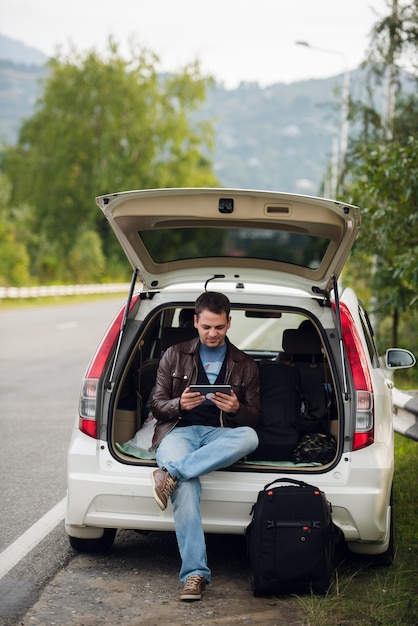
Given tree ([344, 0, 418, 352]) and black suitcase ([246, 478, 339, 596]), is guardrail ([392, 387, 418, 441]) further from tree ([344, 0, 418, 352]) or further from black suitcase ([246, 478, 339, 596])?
black suitcase ([246, 478, 339, 596])

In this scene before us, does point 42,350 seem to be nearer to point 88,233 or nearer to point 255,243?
point 88,233

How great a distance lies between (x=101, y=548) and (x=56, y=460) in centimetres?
287

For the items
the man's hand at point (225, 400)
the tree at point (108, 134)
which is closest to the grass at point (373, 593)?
the man's hand at point (225, 400)

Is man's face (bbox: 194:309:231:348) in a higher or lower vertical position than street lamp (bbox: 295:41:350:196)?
lower

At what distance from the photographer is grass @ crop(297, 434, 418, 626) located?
4871 millimetres

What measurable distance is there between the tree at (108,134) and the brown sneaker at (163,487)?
60509 millimetres

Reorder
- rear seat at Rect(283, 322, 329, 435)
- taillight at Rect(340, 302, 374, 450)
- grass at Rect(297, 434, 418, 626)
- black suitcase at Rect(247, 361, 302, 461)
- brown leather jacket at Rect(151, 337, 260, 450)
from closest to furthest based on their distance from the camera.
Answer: grass at Rect(297, 434, 418, 626) → taillight at Rect(340, 302, 374, 450) → brown leather jacket at Rect(151, 337, 260, 450) → black suitcase at Rect(247, 361, 302, 461) → rear seat at Rect(283, 322, 329, 435)

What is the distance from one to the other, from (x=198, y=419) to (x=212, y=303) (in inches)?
26.2

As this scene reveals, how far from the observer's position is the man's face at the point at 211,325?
5.87m

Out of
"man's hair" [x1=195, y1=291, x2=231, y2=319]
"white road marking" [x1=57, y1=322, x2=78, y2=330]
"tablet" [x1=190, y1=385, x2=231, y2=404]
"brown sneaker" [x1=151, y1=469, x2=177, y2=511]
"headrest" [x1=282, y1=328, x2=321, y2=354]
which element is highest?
"man's hair" [x1=195, y1=291, x2=231, y2=319]

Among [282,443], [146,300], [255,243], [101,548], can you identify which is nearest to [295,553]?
[282,443]

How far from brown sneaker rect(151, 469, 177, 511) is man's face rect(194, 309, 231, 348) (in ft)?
2.80

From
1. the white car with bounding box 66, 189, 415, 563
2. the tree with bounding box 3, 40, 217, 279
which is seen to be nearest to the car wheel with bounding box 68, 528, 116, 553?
the white car with bounding box 66, 189, 415, 563

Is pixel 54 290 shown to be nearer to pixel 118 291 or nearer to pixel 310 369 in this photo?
pixel 118 291
